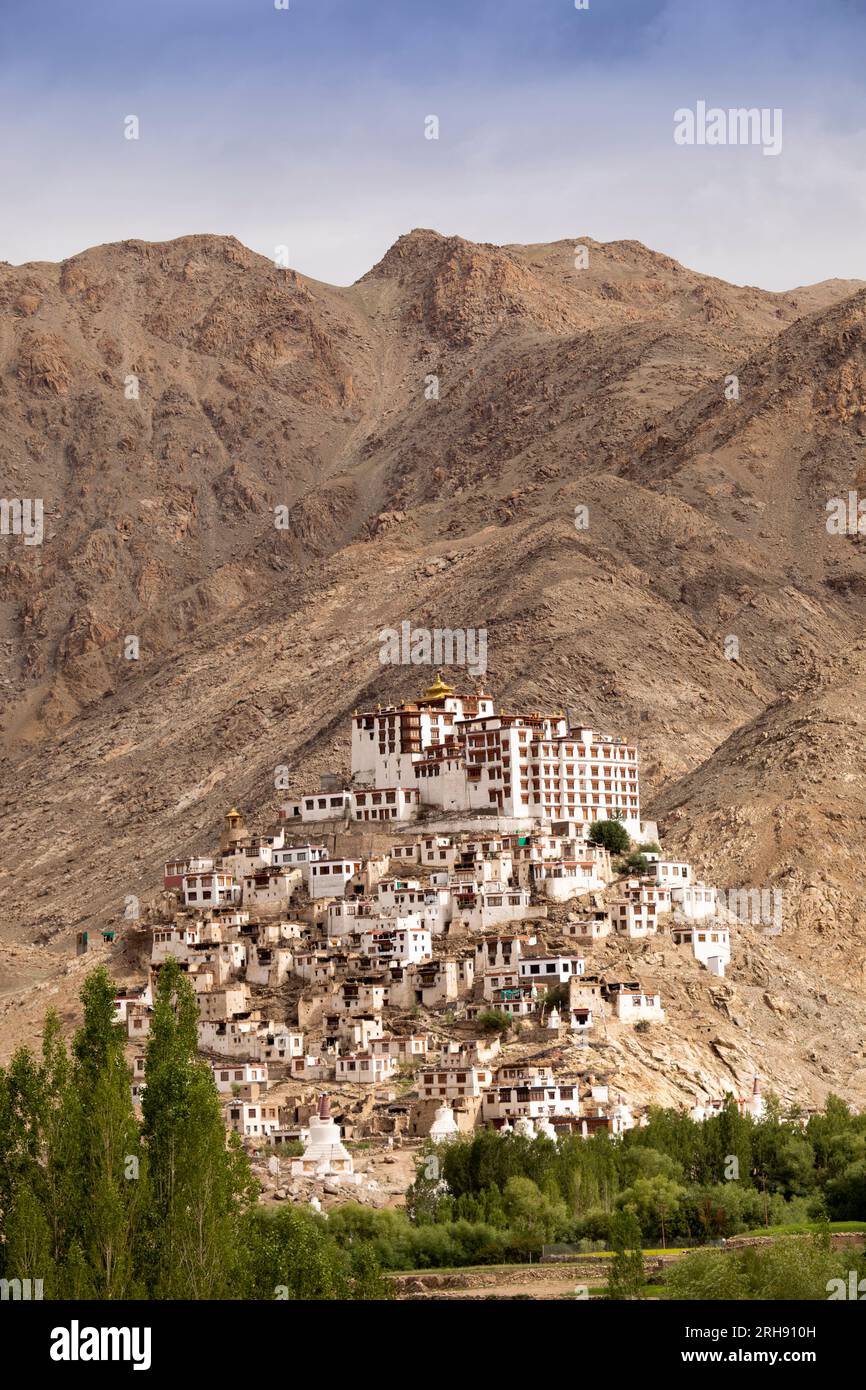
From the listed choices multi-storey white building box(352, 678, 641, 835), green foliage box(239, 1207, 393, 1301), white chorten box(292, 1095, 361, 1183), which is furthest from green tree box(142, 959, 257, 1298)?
multi-storey white building box(352, 678, 641, 835)

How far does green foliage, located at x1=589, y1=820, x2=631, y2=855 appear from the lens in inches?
4178

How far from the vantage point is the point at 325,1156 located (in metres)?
77.5

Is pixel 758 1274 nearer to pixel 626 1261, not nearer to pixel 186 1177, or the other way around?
pixel 626 1261

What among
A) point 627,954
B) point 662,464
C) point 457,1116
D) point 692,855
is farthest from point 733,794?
point 662,464

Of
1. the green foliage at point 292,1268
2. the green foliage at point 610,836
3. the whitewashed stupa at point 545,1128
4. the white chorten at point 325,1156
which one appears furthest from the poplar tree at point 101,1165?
the green foliage at point 610,836

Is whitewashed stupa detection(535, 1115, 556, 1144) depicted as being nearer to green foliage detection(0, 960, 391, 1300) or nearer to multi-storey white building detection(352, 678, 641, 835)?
multi-storey white building detection(352, 678, 641, 835)

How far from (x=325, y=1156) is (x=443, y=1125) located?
5.29 m

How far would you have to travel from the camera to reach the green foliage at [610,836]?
106 meters

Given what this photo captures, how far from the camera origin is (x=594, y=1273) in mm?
60438

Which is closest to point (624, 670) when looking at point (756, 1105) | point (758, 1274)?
point (756, 1105)

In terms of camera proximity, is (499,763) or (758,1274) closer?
(758,1274)

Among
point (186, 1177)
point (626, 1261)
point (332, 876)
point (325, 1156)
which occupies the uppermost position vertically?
point (332, 876)

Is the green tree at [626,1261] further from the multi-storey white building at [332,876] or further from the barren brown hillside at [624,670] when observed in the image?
the barren brown hillside at [624,670]
